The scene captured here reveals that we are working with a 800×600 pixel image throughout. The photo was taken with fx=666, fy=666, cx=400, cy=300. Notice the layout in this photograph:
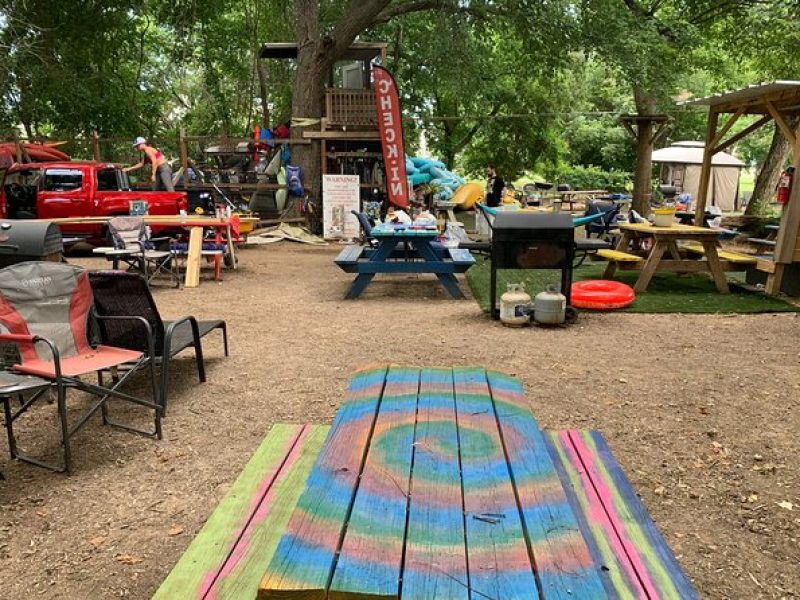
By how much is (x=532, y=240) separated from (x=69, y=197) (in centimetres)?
858

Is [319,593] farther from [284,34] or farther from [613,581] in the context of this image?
[284,34]

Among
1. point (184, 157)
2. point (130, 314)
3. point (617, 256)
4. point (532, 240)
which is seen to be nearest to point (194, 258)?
point (532, 240)

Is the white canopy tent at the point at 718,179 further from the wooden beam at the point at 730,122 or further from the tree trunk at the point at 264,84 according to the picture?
the wooden beam at the point at 730,122

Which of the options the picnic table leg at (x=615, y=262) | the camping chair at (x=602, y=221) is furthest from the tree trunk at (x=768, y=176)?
the picnic table leg at (x=615, y=262)

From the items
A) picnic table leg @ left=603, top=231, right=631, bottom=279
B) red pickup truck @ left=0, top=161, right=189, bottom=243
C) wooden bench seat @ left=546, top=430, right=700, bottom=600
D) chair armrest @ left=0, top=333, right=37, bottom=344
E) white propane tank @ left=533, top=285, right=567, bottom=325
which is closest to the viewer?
→ wooden bench seat @ left=546, top=430, right=700, bottom=600

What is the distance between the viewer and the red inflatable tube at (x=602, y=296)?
24.7 feet

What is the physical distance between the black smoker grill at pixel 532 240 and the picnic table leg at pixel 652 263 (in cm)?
222

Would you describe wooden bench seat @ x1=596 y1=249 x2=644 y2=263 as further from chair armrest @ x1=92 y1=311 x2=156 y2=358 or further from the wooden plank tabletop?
the wooden plank tabletop

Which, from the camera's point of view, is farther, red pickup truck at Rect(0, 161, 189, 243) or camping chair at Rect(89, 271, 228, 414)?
red pickup truck at Rect(0, 161, 189, 243)

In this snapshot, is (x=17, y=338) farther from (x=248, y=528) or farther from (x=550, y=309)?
Answer: (x=550, y=309)

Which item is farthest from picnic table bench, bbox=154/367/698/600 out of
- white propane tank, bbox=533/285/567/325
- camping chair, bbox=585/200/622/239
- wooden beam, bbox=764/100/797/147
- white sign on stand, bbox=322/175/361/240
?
white sign on stand, bbox=322/175/361/240

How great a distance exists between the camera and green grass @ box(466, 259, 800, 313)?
24.9 ft

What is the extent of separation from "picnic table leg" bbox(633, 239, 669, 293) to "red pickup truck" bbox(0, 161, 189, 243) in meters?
7.55

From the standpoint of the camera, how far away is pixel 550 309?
664 centimetres
